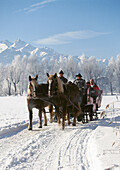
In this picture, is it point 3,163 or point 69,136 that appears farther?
point 69,136

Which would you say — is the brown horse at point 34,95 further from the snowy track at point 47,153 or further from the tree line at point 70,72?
the tree line at point 70,72

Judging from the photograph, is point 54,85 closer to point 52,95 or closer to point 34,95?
point 52,95

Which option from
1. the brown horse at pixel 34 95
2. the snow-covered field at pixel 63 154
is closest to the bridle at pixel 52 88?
the brown horse at pixel 34 95

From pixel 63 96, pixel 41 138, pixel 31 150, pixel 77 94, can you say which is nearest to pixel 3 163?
pixel 31 150

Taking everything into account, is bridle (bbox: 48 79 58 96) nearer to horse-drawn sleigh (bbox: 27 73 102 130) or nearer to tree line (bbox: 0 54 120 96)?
horse-drawn sleigh (bbox: 27 73 102 130)

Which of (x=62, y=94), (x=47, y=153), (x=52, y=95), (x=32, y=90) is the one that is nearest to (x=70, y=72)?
(x=62, y=94)

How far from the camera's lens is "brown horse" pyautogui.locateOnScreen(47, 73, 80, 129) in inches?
337

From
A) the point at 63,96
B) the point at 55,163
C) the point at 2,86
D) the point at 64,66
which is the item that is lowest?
the point at 55,163

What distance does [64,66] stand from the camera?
67812mm

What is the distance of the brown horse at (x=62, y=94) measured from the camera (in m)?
8.55

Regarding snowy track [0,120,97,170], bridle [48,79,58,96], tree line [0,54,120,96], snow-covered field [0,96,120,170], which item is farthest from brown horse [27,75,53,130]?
tree line [0,54,120,96]

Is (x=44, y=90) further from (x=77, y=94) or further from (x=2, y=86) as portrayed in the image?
(x=2, y=86)

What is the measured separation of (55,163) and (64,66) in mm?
63541

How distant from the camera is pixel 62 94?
902 centimetres
